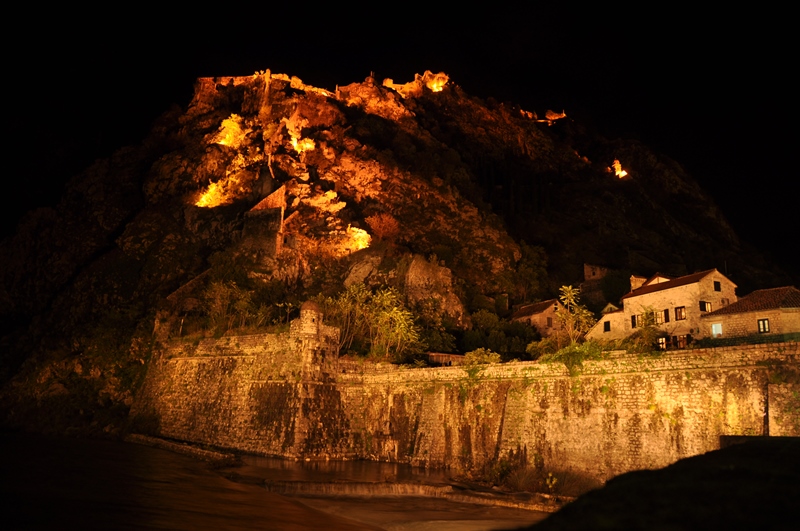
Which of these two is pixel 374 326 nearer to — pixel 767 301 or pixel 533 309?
pixel 533 309

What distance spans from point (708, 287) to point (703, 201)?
68.2 meters

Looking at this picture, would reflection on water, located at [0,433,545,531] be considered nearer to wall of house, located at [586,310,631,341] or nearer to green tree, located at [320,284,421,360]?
green tree, located at [320,284,421,360]

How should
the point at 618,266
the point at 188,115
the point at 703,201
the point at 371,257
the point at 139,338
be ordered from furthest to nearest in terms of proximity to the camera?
the point at 703,201
the point at 188,115
the point at 618,266
the point at 371,257
the point at 139,338

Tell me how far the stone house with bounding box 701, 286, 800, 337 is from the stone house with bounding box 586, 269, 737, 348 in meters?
1.16

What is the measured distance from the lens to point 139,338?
45.8 meters

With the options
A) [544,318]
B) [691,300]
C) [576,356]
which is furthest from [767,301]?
[544,318]

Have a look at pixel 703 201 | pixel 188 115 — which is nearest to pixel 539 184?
pixel 703 201

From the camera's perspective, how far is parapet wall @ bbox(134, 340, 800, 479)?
2189cm

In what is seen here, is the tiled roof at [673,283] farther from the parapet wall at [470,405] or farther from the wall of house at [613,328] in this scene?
the parapet wall at [470,405]

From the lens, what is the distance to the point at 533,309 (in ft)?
182

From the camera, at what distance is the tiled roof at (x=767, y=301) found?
105ft

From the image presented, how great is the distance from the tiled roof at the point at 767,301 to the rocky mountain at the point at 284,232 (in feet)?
75.5

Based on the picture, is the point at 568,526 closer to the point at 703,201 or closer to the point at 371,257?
the point at 371,257

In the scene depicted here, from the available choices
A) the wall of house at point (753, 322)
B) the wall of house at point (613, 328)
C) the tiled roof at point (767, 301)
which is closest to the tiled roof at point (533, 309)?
the wall of house at point (613, 328)
